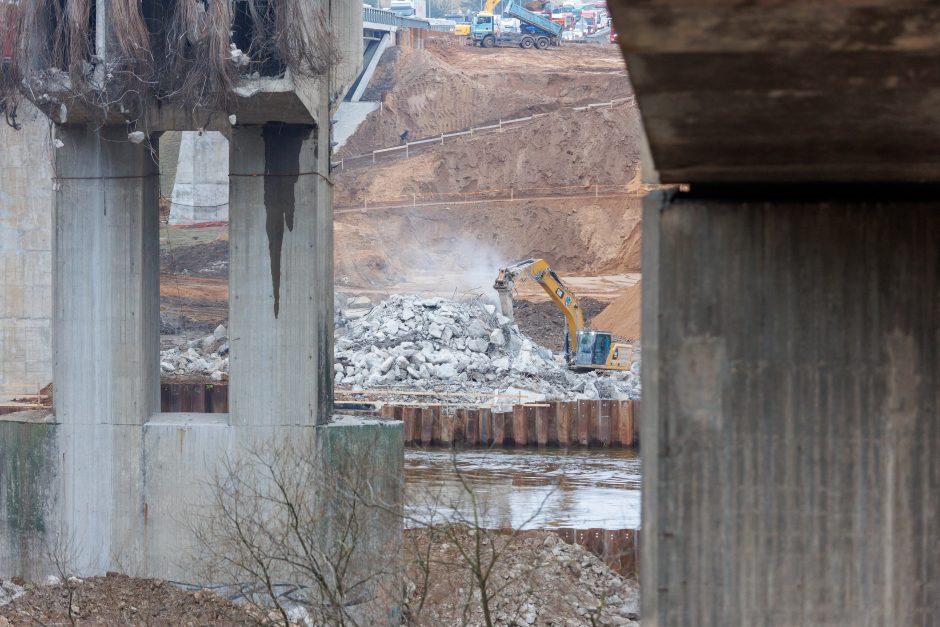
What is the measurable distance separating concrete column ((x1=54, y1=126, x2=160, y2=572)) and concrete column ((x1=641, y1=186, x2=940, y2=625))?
9818 mm

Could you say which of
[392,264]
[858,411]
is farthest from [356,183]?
[858,411]

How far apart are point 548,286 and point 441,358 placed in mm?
4028

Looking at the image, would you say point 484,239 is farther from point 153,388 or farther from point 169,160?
point 153,388

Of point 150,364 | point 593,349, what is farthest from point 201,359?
point 150,364

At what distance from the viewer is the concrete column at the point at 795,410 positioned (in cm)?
458

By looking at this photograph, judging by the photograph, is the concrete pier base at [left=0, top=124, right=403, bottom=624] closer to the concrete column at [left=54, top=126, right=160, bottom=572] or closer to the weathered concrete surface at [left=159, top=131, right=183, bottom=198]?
the concrete column at [left=54, top=126, right=160, bottom=572]

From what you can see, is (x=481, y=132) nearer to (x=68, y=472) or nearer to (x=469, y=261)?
(x=469, y=261)

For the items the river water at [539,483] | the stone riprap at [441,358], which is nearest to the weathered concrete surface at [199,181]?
the stone riprap at [441,358]

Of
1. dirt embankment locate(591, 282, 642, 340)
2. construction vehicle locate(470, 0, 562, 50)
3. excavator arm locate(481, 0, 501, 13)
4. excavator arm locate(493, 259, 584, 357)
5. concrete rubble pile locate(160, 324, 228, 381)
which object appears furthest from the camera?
excavator arm locate(481, 0, 501, 13)

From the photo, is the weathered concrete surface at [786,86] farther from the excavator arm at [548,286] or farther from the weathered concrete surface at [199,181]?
the weathered concrete surface at [199,181]

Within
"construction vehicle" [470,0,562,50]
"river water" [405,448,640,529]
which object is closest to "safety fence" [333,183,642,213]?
"construction vehicle" [470,0,562,50]

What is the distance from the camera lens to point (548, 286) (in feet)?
112

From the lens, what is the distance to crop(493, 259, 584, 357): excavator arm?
1321 inches

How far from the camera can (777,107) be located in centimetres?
359
